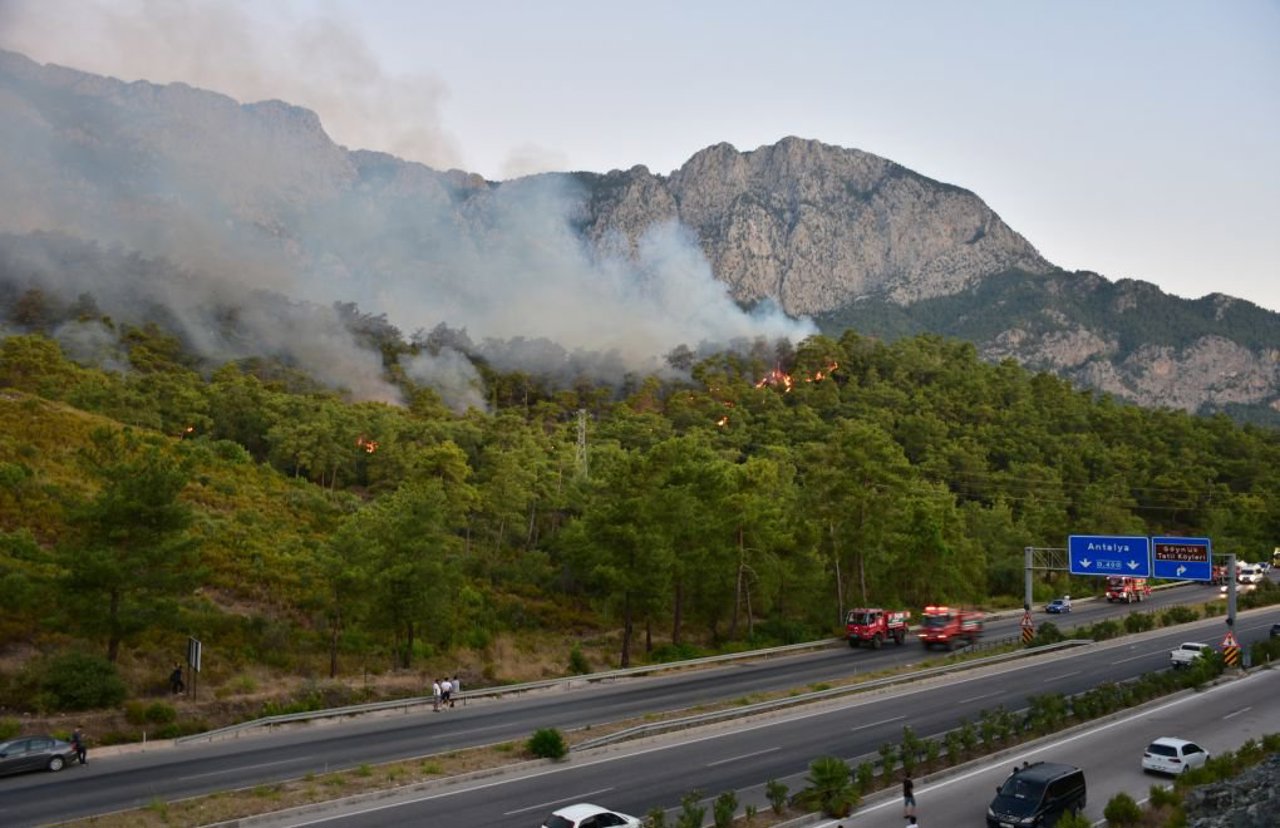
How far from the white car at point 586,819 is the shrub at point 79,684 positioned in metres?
22.1

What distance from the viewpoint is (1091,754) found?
97.1ft

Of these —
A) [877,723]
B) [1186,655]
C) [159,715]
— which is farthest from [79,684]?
[1186,655]

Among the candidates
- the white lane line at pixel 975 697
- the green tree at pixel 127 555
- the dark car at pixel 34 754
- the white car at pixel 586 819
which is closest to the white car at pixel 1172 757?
the white lane line at pixel 975 697

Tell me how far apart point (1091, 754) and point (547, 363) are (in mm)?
150608

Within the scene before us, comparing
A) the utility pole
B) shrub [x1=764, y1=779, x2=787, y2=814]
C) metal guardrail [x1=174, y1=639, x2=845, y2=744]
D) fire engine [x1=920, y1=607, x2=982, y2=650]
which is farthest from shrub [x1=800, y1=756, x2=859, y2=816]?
the utility pole

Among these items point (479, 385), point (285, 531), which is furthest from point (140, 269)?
point (285, 531)

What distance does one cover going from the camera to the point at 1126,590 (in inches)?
3219

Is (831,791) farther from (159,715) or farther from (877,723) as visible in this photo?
(159,715)

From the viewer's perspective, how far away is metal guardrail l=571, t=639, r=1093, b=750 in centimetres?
3068

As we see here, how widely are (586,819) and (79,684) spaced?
23.5m

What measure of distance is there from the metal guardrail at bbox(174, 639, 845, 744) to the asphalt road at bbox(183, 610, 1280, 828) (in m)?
11.5

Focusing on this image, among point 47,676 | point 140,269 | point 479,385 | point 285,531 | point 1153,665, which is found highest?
point 140,269

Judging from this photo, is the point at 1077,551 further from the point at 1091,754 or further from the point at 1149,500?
the point at 1149,500

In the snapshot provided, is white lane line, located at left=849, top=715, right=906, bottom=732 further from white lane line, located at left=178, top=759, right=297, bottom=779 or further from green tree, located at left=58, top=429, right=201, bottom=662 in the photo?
green tree, located at left=58, top=429, right=201, bottom=662
